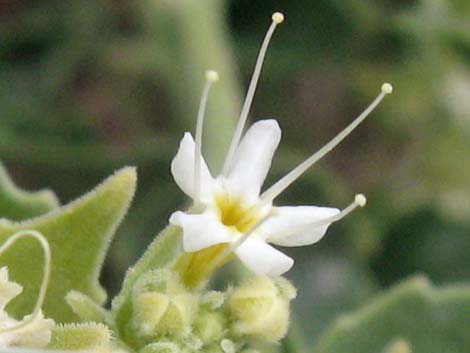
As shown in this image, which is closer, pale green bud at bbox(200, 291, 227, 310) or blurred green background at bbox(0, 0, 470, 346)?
pale green bud at bbox(200, 291, 227, 310)

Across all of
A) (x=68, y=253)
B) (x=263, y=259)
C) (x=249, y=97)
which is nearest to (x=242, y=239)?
(x=263, y=259)

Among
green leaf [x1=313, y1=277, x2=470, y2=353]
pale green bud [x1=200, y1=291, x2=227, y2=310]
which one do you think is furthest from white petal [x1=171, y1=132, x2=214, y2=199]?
green leaf [x1=313, y1=277, x2=470, y2=353]

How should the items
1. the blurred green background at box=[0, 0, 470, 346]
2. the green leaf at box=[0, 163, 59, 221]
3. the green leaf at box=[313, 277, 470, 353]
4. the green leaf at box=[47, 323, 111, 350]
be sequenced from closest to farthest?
1. the green leaf at box=[47, 323, 111, 350]
2. the green leaf at box=[0, 163, 59, 221]
3. the green leaf at box=[313, 277, 470, 353]
4. the blurred green background at box=[0, 0, 470, 346]

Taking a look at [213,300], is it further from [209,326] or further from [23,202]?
[23,202]

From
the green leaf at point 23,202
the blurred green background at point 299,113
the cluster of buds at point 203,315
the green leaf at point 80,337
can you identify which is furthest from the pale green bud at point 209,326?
the blurred green background at point 299,113

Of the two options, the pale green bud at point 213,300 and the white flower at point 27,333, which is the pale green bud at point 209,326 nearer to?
the pale green bud at point 213,300

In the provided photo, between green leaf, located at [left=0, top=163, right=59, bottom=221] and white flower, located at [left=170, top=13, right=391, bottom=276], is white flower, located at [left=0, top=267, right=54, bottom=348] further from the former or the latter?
green leaf, located at [left=0, top=163, right=59, bottom=221]

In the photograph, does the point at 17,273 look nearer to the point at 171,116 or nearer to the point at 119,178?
the point at 119,178
